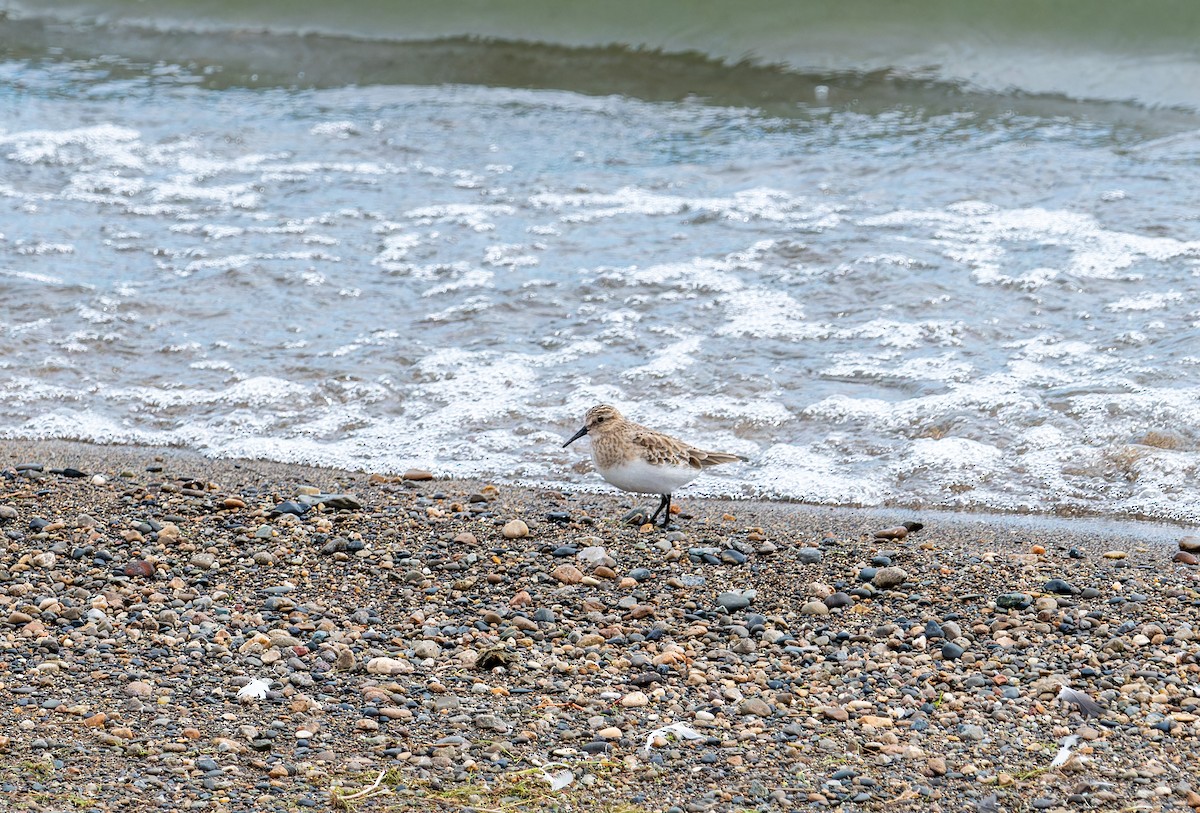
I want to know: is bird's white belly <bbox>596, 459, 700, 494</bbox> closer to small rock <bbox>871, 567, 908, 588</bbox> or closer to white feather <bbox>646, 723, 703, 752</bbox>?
small rock <bbox>871, 567, 908, 588</bbox>

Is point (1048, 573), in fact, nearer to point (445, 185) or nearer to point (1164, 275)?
point (1164, 275)

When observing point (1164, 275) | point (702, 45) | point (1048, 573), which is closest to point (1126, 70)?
point (702, 45)

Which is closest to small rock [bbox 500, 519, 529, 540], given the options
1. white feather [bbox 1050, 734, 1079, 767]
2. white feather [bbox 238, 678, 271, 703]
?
white feather [bbox 238, 678, 271, 703]

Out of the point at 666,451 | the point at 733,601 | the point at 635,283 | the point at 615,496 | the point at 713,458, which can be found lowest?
the point at 615,496

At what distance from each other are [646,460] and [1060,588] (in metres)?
1.75

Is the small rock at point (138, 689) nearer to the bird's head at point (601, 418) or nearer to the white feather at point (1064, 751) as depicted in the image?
the bird's head at point (601, 418)

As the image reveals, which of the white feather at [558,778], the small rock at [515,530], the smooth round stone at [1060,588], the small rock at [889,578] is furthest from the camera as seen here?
the small rock at [515,530]

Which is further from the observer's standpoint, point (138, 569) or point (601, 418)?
point (601, 418)

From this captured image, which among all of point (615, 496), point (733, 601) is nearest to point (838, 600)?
point (733, 601)

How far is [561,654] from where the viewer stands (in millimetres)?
4707

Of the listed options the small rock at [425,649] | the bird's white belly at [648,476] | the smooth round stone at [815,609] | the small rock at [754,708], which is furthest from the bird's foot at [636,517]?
the small rock at [754,708]

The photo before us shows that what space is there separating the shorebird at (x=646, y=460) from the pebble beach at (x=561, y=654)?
0.22 meters

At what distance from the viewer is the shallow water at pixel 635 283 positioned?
7.29 meters

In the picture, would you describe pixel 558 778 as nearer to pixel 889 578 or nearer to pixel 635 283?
pixel 889 578
